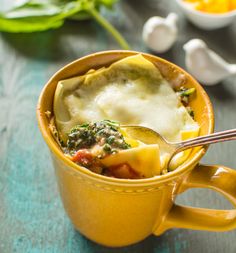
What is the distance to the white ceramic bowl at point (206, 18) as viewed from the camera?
52.0 inches

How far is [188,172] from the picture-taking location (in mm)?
750

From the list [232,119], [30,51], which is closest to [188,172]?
[232,119]

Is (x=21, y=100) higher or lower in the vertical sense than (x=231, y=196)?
lower

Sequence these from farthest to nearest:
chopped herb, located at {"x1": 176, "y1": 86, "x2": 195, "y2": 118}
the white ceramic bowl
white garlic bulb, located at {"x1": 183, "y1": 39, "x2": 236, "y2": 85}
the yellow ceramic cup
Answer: the white ceramic bowl < white garlic bulb, located at {"x1": 183, "y1": 39, "x2": 236, "y2": 85} < chopped herb, located at {"x1": 176, "y1": 86, "x2": 195, "y2": 118} < the yellow ceramic cup

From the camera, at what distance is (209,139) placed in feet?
2.46

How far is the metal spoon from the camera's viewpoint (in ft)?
2.45

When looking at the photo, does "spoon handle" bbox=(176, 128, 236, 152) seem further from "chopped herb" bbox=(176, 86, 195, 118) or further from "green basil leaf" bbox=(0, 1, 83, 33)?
"green basil leaf" bbox=(0, 1, 83, 33)

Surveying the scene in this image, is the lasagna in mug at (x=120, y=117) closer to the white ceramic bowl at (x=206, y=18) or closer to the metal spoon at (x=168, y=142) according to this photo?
the metal spoon at (x=168, y=142)

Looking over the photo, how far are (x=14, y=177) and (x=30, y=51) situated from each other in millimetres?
388

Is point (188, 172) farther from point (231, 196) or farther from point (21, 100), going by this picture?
point (21, 100)

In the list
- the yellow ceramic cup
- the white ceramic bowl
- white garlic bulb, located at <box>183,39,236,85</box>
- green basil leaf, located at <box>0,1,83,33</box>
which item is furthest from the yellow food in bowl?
the yellow ceramic cup

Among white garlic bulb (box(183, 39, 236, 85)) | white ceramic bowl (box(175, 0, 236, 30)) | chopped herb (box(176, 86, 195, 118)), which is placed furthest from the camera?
white ceramic bowl (box(175, 0, 236, 30))

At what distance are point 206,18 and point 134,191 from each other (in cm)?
73

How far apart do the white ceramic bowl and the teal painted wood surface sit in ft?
0.06
